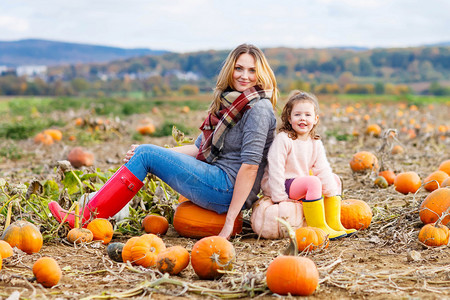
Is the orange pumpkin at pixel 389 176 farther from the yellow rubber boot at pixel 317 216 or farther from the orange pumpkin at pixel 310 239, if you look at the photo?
the orange pumpkin at pixel 310 239

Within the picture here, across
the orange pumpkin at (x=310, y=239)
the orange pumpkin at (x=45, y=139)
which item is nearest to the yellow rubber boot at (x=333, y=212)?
the orange pumpkin at (x=310, y=239)

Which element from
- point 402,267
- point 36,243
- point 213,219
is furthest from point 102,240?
point 402,267

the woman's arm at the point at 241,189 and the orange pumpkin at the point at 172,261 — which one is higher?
the woman's arm at the point at 241,189

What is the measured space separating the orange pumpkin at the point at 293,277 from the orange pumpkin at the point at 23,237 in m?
1.73

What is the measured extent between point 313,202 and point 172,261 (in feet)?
4.36

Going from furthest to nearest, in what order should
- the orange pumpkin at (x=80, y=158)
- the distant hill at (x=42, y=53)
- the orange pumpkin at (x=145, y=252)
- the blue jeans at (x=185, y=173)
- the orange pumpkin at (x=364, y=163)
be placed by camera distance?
the distant hill at (x=42, y=53) → the orange pumpkin at (x=80, y=158) → the orange pumpkin at (x=364, y=163) → the blue jeans at (x=185, y=173) → the orange pumpkin at (x=145, y=252)

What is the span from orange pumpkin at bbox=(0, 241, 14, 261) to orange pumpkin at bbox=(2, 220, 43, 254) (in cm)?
15

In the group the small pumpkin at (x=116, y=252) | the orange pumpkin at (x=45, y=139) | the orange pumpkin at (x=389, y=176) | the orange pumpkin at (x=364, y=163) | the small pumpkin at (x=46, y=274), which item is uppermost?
the orange pumpkin at (x=364, y=163)

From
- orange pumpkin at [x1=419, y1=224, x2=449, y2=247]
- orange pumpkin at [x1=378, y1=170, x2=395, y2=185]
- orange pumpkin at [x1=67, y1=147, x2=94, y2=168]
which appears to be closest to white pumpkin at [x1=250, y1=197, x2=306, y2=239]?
orange pumpkin at [x1=419, y1=224, x2=449, y2=247]

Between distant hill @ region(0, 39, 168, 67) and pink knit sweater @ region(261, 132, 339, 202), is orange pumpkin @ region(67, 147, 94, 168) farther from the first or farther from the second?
distant hill @ region(0, 39, 168, 67)

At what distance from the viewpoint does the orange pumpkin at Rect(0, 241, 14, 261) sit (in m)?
3.26

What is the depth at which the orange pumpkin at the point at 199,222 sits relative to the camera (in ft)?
13.8

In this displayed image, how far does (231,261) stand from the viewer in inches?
118

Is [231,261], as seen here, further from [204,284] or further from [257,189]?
[257,189]
